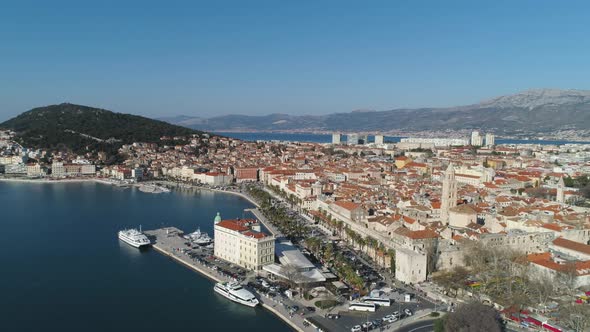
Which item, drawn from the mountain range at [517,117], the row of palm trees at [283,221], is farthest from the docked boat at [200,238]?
the mountain range at [517,117]

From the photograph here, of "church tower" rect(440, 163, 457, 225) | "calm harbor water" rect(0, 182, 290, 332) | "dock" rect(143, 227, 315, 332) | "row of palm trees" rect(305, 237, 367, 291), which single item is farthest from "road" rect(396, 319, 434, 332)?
"church tower" rect(440, 163, 457, 225)

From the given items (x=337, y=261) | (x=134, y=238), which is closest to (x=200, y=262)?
(x=134, y=238)

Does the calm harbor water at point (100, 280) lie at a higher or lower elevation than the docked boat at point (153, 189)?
higher

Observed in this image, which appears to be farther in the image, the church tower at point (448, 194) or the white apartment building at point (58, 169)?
the white apartment building at point (58, 169)

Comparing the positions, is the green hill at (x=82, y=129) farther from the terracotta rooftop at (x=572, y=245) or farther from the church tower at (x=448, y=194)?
the terracotta rooftop at (x=572, y=245)

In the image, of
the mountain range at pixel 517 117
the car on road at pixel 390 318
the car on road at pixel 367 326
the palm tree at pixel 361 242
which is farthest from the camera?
the mountain range at pixel 517 117

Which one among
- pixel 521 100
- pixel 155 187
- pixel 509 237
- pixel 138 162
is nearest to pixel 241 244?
pixel 509 237

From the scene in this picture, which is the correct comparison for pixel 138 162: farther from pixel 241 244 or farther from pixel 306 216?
pixel 241 244

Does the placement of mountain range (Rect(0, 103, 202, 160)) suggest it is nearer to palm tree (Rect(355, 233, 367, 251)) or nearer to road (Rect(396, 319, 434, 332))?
palm tree (Rect(355, 233, 367, 251))
